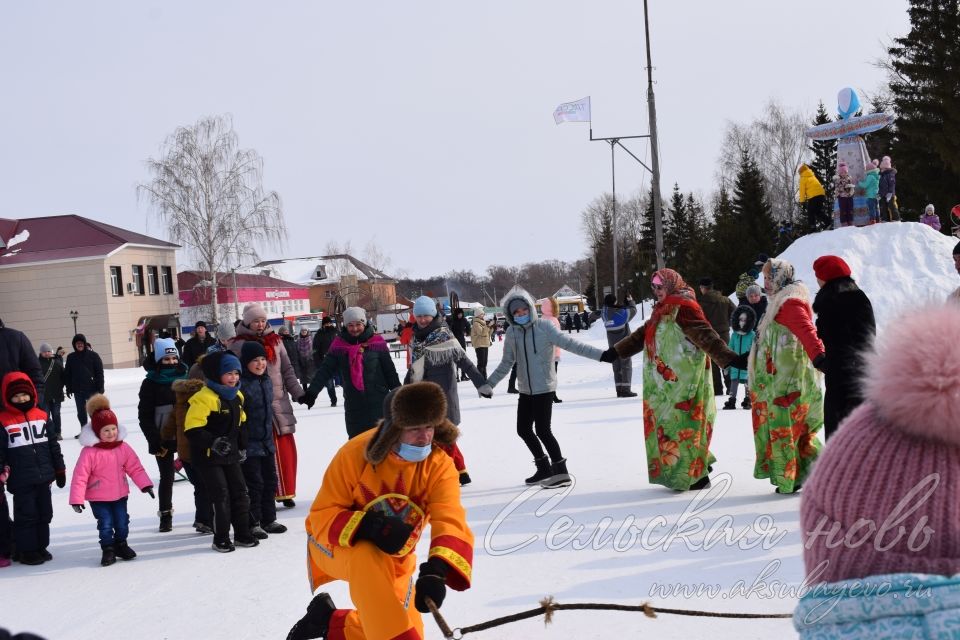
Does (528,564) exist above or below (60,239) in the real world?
below

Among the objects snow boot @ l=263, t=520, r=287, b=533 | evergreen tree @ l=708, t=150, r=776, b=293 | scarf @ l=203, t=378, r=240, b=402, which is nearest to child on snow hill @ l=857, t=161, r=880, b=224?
evergreen tree @ l=708, t=150, r=776, b=293

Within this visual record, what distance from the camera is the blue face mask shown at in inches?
139

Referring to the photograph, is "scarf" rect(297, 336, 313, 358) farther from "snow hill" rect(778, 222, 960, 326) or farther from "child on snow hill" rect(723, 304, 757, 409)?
"snow hill" rect(778, 222, 960, 326)

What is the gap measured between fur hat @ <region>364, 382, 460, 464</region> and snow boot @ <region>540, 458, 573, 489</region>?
156 inches

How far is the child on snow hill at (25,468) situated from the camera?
20.6ft

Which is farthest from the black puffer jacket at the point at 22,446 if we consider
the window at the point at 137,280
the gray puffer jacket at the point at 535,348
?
the window at the point at 137,280

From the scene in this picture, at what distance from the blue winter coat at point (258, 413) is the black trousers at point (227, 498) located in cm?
37

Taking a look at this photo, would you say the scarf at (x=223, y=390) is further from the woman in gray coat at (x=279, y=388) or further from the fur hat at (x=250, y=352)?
the woman in gray coat at (x=279, y=388)

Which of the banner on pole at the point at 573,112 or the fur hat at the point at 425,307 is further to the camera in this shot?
the banner on pole at the point at 573,112

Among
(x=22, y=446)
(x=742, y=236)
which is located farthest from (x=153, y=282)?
(x=22, y=446)

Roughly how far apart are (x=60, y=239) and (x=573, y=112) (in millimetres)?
32630

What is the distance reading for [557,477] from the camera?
738 centimetres

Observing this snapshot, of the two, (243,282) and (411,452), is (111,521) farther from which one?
(243,282)

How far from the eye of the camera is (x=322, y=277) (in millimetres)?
88750
